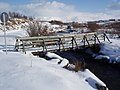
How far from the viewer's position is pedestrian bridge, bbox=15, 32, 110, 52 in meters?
20.0

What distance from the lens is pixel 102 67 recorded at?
18.7 metres

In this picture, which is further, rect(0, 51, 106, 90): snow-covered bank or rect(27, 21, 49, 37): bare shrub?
Answer: rect(27, 21, 49, 37): bare shrub

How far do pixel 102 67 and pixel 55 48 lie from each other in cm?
432

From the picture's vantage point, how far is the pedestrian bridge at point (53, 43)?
2002 cm

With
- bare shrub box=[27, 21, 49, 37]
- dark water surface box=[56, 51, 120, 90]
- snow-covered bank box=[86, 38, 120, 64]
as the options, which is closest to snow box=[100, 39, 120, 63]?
snow-covered bank box=[86, 38, 120, 64]

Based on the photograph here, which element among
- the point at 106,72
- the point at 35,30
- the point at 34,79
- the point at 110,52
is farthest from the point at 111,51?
the point at 34,79

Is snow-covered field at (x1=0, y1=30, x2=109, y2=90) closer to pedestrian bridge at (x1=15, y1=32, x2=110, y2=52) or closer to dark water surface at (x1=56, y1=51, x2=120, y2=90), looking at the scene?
dark water surface at (x1=56, y1=51, x2=120, y2=90)

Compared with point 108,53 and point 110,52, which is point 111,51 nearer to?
point 110,52

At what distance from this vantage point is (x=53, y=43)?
72.6 feet

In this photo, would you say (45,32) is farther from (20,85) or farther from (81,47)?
A: (20,85)

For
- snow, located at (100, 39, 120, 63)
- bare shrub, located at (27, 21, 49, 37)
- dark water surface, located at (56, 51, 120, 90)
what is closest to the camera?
dark water surface, located at (56, 51, 120, 90)

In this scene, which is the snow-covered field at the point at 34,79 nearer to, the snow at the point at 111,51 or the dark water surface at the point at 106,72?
the dark water surface at the point at 106,72

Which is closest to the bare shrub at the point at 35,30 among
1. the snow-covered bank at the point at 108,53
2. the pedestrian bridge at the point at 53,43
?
the pedestrian bridge at the point at 53,43

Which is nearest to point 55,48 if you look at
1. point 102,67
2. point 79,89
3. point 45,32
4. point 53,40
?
point 53,40
